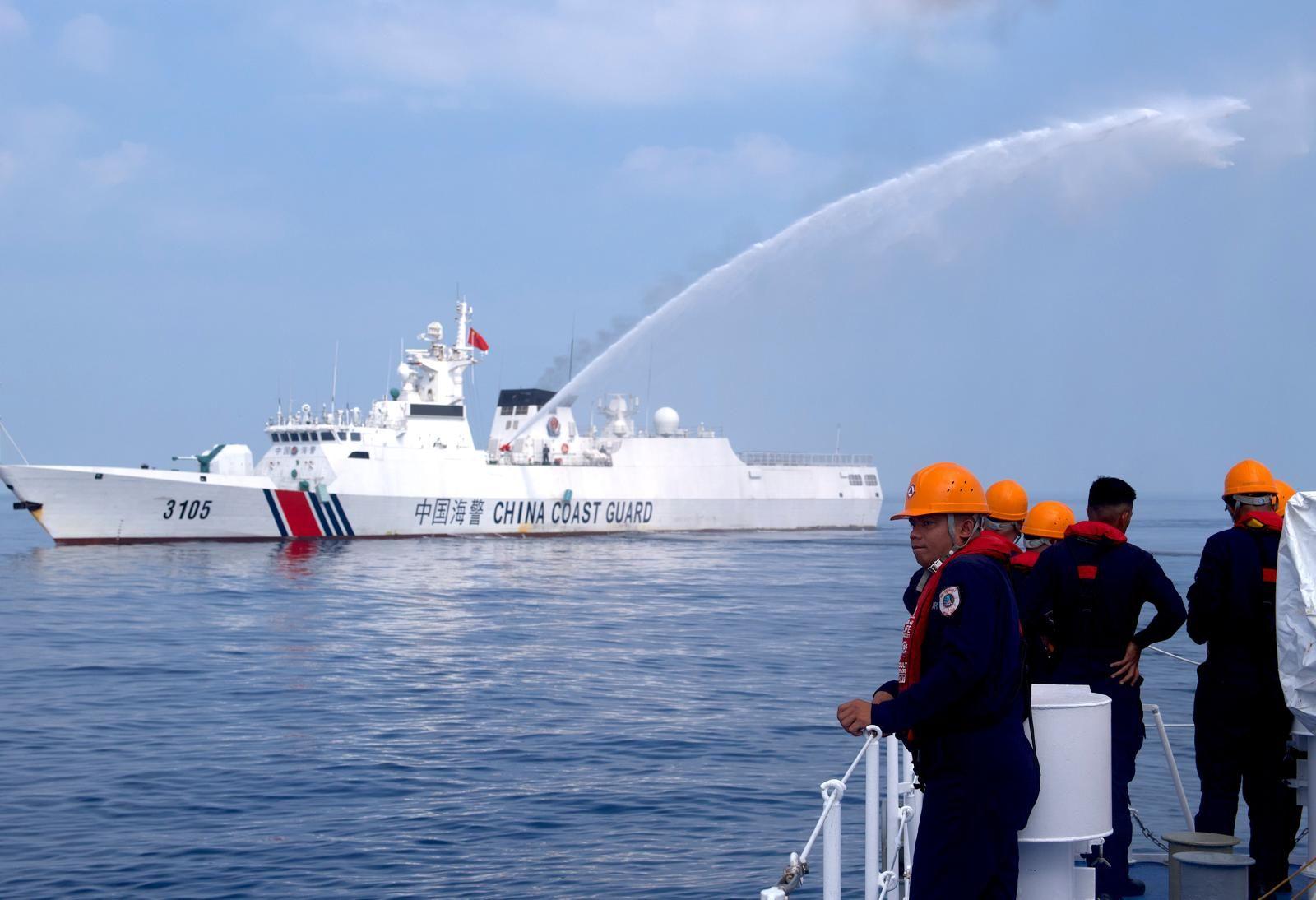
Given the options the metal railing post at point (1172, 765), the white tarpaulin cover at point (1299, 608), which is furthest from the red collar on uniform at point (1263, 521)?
the metal railing post at point (1172, 765)

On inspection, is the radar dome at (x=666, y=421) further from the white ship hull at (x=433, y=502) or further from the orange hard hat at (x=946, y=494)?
the orange hard hat at (x=946, y=494)

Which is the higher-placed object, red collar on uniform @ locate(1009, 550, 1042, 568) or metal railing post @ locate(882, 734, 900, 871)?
red collar on uniform @ locate(1009, 550, 1042, 568)

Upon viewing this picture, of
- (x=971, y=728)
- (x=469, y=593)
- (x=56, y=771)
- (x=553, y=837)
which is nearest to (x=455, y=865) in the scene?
(x=553, y=837)

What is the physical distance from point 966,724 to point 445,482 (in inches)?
1477

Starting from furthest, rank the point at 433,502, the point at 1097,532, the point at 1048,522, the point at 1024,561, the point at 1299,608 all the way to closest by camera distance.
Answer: the point at 433,502 < the point at 1048,522 < the point at 1024,561 < the point at 1097,532 < the point at 1299,608

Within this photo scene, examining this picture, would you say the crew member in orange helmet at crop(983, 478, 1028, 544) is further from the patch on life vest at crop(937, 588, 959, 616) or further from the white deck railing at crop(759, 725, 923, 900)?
the patch on life vest at crop(937, 588, 959, 616)

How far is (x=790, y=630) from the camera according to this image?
65.0ft

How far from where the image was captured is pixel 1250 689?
4.75m

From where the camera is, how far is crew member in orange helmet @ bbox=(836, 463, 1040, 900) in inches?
125

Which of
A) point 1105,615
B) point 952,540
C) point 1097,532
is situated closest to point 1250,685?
point 1105,615

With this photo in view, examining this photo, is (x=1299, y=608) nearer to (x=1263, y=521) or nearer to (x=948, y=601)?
(x=1263, y=521)

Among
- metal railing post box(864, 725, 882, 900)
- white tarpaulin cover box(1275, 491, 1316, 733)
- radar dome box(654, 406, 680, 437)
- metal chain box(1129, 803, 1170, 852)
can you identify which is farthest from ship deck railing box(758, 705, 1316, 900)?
radar dome box(654, 406, 680, 437)

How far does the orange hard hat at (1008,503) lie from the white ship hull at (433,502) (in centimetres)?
3395

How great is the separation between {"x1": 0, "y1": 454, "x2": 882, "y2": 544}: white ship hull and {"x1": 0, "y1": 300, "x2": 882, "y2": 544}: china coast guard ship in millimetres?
51
